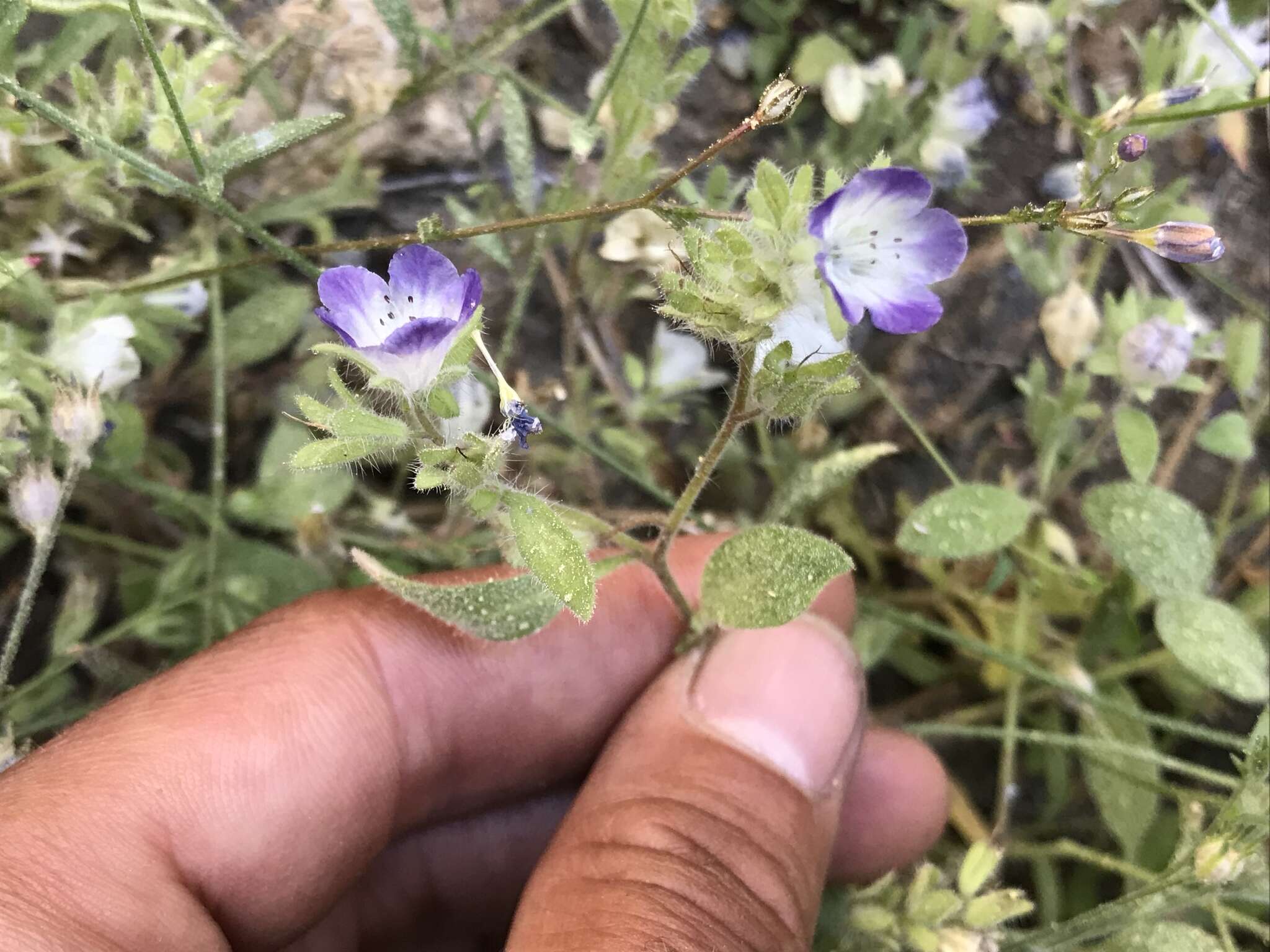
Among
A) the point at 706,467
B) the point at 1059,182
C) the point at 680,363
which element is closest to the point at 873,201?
the point at 706,467

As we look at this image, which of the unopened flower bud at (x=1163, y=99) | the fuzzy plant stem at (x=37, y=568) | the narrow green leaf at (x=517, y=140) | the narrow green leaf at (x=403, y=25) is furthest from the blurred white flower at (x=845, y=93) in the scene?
the fuzzy plant stem at (x=37, y=568)

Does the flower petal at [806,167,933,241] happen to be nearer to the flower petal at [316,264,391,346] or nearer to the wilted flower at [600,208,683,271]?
the flower petal at [316,264,391,346]

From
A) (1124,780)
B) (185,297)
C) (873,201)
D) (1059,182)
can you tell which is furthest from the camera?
(1059,182)

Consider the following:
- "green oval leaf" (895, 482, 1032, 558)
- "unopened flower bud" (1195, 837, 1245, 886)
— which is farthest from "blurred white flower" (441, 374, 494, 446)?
"unopened flower bud" (1195, 837, 1245, 886)

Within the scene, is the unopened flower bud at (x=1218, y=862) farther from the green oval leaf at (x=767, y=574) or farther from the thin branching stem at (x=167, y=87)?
the thin branching stem at (x=167, y=87)

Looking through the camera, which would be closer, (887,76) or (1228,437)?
(1228,437)

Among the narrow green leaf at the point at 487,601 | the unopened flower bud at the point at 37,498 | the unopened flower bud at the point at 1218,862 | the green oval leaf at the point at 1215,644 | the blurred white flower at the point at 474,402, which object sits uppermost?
the unopened flower bud at the point at 37,498

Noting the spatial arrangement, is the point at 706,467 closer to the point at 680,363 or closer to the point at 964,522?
the point at 964,522
